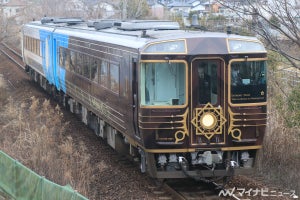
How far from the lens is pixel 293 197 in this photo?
31.8 ft

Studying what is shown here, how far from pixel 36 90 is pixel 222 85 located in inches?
639

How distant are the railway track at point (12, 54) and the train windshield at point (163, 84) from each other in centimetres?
2306

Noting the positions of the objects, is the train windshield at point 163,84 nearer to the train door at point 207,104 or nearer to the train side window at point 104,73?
the train door at point 207,104

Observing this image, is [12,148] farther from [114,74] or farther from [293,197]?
[293,197]

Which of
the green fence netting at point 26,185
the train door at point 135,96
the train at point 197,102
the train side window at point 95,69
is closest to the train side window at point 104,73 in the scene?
the train side window at point 95,69

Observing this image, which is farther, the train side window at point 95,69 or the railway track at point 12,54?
the railway track at point 12,54

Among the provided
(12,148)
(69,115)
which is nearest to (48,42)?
(69,115)

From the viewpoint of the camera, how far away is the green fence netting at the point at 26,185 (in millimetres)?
7703

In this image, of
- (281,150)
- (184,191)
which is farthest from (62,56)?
(184,191)

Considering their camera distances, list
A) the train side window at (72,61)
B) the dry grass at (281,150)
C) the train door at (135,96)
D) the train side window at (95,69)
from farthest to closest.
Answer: the train side window at (72,61) → the train side window at (95,69) → the dry grass at (281,150) → the train door at (135,96)

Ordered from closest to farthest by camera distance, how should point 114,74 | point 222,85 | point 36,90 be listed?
point 222,85
point 114,74
point 36,90

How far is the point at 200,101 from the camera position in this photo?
31.1 feet

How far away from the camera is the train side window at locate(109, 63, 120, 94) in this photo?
36.8 ft

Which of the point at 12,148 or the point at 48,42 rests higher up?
the point at 48,42
